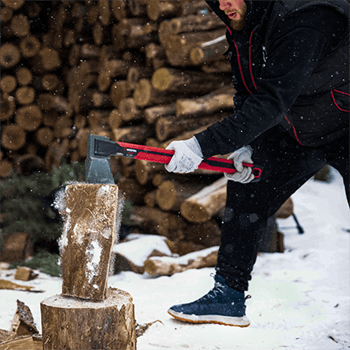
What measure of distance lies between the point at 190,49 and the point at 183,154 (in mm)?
2018

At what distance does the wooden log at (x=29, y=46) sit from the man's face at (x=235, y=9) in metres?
3.64

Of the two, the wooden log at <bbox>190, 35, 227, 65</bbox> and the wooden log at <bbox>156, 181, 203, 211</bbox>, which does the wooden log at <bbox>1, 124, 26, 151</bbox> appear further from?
the wooden log at <bbox>190, 35, 227, 65</bbox>

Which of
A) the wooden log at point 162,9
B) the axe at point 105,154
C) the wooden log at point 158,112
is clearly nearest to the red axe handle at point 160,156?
the axe at point 105,154

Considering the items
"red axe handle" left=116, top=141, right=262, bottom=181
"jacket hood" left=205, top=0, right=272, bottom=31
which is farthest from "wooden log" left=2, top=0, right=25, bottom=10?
"red axe handle" left=116, top=141, right=262, bottom=181

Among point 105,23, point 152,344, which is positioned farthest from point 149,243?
point 105,23

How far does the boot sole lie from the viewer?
192 cm

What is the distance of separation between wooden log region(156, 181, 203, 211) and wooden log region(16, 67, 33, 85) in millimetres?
2466

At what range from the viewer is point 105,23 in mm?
4035

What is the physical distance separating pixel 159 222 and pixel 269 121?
2060mm

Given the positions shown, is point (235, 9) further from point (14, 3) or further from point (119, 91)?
point (14, 3)

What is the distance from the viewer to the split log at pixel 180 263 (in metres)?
2.81

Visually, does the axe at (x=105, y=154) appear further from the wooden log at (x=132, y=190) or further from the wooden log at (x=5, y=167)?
the wooden log at (x=5, y=167)

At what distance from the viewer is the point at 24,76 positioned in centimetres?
464

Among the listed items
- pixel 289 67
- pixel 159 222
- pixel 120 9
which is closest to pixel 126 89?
pixel 120 9
